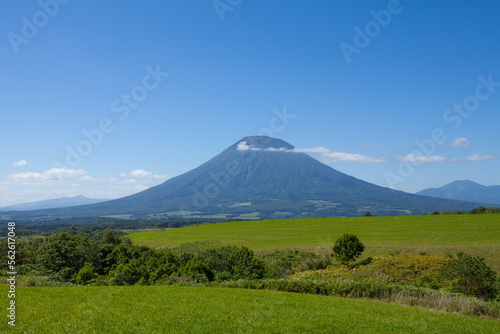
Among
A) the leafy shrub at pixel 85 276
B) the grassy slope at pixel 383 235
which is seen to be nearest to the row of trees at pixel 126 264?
the leafy shrub at pixel 85 276

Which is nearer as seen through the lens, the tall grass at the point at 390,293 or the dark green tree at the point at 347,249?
the tall grass at the point at 390,293

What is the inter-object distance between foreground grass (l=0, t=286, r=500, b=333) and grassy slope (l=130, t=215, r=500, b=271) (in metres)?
25.1

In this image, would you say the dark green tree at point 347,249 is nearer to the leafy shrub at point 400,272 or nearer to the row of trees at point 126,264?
the row of trees at point 126,264

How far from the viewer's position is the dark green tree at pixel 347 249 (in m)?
33.6

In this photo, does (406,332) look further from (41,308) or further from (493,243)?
(493,243)

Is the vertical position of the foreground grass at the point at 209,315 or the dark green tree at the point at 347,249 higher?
the foreground grass at the point at 209,315

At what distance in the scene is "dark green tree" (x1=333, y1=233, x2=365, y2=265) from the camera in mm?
33600

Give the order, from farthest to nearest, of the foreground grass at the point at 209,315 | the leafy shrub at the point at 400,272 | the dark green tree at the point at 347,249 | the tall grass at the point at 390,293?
the dark green tree at the point at 347,249, the leafy shrub at the point at 400,272, the tall grass at the point at 390,293, the foreground grass at the point at 209,315

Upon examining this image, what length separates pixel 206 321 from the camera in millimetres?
9281

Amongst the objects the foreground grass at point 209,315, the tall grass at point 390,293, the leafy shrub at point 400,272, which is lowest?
the leafy shrub at point 400,272

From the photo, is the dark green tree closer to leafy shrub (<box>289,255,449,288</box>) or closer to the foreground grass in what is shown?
leafy shrub (<box>289,255,449,288</box>)

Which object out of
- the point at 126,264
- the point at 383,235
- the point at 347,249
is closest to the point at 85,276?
→ the point at 126,264

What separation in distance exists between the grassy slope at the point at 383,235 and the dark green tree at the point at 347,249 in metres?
3.88

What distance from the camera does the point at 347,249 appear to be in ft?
111
